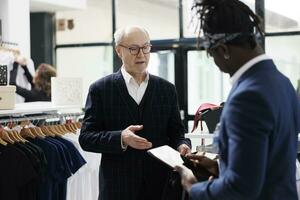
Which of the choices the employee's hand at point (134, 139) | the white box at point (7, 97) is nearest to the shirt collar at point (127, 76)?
the employee's hand at point (134, 139)

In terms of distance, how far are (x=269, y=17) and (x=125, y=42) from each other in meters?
4.01

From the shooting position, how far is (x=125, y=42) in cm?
256

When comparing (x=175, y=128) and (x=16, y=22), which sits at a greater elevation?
(x=16, y=22)

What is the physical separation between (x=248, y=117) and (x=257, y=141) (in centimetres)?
7

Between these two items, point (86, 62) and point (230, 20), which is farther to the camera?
point (86, 62)

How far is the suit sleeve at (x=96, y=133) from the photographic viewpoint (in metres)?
2.39

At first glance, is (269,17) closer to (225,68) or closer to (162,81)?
(162,81)

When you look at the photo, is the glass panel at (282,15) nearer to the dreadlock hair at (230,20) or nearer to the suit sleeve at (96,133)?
the suit sleeve at (96,133)

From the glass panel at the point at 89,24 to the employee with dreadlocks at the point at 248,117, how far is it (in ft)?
18.8

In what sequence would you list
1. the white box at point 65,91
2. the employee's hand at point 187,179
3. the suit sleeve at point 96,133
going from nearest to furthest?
the employee's hand at point 187,179, the suit sleeve at point 96,133, the white box at point 65,91

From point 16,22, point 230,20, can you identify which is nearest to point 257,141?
point 230,20

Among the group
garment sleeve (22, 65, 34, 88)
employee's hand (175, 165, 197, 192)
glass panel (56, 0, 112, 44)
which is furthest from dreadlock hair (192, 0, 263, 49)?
glass panel (56, 0, 112, 44)

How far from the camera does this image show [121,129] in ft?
8.25

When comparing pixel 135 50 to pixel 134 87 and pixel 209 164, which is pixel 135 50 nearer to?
pixel 134 87
